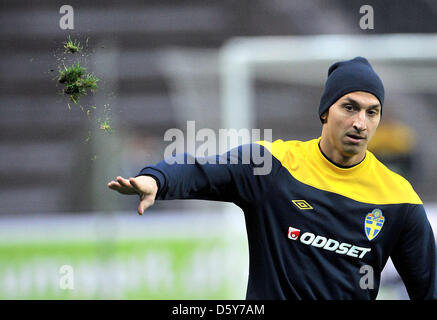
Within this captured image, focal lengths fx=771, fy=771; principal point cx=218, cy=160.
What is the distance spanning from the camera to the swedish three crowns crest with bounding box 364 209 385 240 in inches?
125

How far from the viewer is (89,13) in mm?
7523

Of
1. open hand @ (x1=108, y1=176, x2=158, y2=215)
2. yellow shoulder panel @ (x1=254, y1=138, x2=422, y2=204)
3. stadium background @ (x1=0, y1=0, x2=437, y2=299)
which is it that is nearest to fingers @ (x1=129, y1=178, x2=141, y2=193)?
open hand @ (x1=108, y1=176, x2=158, y2=215)

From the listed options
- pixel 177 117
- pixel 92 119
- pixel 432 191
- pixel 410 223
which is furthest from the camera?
pixel 177 117

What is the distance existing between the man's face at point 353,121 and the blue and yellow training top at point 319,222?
Answer: 11 centimetres

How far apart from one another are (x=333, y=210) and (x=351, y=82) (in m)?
0.53

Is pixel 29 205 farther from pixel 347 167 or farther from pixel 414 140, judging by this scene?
pixel 347 167

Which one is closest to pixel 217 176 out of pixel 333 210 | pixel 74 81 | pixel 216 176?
pixel 216 176

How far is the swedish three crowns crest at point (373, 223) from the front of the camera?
3174 mm

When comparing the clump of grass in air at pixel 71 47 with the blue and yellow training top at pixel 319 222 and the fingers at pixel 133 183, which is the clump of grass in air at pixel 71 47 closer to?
the blue and yellow training top at pixel 319 222

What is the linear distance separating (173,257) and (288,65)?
7.18ft

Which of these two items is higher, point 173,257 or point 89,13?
point 89,13

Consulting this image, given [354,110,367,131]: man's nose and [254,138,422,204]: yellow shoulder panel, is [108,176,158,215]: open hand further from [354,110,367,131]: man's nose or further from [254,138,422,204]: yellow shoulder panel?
[354,110,367,131]: man's nose

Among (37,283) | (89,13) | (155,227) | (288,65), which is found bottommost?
(37,283)
